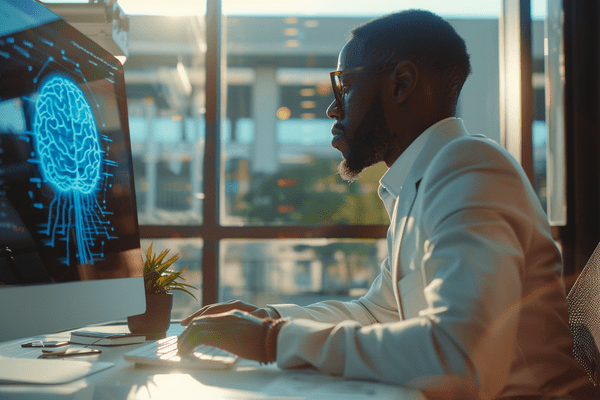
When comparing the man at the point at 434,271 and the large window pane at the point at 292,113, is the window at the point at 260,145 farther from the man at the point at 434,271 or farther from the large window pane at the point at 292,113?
the man at the point at 434,271

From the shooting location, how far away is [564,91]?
7.59 feet

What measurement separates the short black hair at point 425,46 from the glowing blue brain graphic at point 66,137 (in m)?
0.76


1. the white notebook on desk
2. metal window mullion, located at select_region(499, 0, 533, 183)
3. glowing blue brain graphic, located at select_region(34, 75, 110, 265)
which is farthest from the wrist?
metal window mullion, located at select_region(499, 0, 533, 183)

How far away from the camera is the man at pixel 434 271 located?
0.67 metres

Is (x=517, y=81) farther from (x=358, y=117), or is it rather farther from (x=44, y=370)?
(x=44, y=370)

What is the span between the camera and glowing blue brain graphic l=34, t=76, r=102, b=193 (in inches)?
30.3

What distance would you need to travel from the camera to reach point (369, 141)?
1284 millimetres

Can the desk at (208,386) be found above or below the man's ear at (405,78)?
below

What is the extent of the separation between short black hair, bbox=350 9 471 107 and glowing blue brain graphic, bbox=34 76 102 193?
0.76 meters

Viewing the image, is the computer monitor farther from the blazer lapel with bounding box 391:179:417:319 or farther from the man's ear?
the man's ear

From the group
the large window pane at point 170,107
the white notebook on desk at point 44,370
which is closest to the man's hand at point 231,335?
the white notebook on desk at point 44,370

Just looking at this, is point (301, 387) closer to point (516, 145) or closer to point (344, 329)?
point (344, 329)

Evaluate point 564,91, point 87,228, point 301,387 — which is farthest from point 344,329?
point 564,91

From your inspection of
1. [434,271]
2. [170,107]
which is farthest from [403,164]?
[170,107]
